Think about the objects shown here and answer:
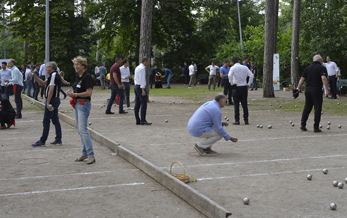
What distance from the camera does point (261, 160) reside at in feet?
32.8

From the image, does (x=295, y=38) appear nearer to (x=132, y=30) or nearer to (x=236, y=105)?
(x=236, y=105)

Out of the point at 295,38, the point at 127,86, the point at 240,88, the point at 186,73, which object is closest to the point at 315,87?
the point at 240,88

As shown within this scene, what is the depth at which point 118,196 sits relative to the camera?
7.73 m

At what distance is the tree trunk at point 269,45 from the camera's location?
86.4 feet

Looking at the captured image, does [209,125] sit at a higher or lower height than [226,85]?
lower

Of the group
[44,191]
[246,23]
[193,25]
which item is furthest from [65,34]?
[44,191]

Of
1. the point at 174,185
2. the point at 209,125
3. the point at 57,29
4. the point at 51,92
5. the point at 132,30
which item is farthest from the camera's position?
the point at 132,30

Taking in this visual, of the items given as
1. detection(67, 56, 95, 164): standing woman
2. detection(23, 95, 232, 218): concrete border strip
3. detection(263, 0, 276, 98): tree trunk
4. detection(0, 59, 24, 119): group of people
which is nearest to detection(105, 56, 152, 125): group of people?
detection(0, 59, 24, 119): group of people

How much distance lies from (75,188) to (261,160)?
3.47 metres

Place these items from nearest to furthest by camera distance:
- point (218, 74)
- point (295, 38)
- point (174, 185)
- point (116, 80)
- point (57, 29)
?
point (174, 185), point (116, 80), point (295, 38), point (218, 74), point (57, 29)

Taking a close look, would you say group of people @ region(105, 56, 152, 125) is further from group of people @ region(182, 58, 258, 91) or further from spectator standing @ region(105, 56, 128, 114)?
group of people @ region(182, 58, 258, 91)

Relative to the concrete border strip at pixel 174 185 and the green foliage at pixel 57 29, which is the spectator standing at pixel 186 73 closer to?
the green foliage at pixel 57 29

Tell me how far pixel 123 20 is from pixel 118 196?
42808 millimetres

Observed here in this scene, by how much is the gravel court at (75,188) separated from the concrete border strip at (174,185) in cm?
9
